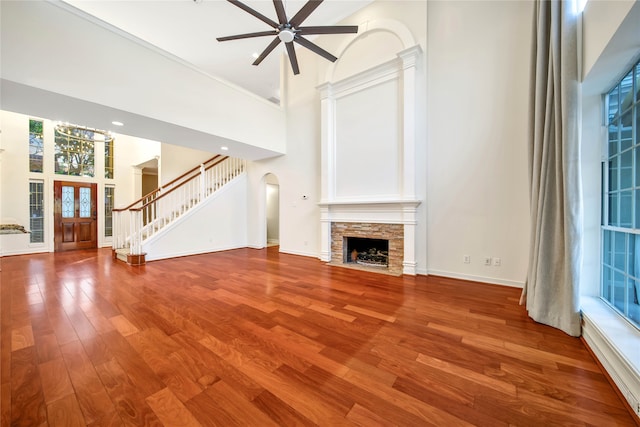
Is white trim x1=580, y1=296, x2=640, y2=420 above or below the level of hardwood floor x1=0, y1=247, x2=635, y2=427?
above

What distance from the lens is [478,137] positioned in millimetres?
3428

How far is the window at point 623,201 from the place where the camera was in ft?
5.70

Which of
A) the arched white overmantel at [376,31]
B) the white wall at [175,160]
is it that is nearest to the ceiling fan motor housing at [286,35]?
the arched white overmantel at [376,31]

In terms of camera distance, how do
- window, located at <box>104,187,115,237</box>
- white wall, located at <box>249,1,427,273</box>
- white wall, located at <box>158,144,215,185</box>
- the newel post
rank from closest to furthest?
white wall, located at <box>249,1,427,273</box>
the newel post
white wall, located at <box>158,144,215,185</box>
window, located at <box>104,187,115,237</box>

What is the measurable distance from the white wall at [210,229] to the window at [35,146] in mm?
4622

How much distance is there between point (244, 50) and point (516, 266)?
732 centimetres

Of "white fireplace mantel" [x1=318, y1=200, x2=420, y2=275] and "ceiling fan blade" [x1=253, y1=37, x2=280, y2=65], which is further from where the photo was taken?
"white fireplace mantel" [x1=318, y1=200, x2=420, y2=275]

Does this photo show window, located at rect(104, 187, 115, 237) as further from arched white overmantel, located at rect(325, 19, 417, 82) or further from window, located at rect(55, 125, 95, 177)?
arched white overmantel, located at rect(325, 19, 417, 82)

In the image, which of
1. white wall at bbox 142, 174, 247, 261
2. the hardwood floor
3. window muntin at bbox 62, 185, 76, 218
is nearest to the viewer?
the hardwood floor

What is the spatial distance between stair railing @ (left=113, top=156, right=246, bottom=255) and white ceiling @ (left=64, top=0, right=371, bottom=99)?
2666 mm

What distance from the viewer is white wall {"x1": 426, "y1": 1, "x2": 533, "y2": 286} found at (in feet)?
10.4

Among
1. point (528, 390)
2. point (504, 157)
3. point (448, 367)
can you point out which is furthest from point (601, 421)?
point (504, 157)

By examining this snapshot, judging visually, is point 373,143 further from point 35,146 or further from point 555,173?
point 35,146

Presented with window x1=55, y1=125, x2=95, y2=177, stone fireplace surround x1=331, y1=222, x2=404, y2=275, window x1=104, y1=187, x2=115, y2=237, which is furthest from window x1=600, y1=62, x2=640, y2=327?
window x1=104, y1=187, x2=115, y2=237
